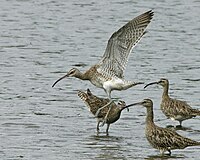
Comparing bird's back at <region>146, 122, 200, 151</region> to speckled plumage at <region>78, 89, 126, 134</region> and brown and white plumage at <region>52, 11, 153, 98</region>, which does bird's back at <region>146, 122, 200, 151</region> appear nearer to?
speckled plumage at <region>78, 89, 126, 134</region>

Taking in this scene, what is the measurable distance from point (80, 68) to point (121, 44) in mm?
4477

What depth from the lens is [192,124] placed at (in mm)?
15211

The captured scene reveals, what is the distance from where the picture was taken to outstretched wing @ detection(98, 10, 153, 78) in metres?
14.8

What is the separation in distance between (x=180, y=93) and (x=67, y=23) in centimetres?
858

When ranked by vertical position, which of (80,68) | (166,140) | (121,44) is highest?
(121,44)

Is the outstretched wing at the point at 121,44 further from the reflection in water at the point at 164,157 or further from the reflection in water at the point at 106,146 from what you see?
the reflection in water at the point at 164,157

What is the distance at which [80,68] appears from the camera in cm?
1948

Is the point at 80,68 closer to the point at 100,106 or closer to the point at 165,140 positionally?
the point at 100,106

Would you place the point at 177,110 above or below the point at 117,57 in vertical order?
below

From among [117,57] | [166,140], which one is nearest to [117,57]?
[117,57]

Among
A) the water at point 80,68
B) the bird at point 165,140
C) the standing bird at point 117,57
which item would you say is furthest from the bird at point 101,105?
the bird at point 165,140

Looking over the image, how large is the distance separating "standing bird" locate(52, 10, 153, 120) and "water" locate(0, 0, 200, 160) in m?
0.58

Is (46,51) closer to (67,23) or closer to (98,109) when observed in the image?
(67,23)

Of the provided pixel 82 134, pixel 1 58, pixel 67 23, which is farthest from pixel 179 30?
pixel 82 134
